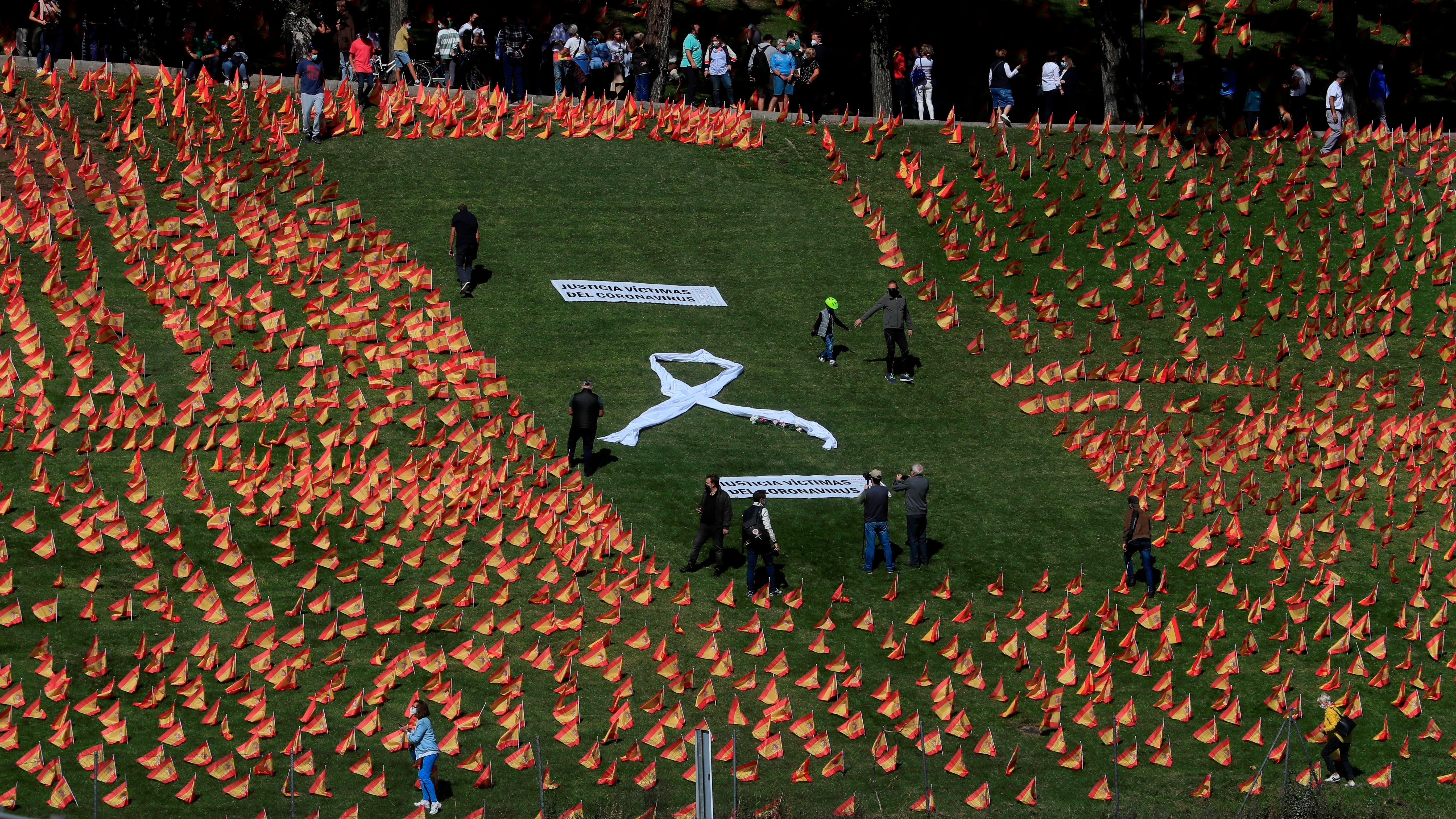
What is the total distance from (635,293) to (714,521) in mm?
10626

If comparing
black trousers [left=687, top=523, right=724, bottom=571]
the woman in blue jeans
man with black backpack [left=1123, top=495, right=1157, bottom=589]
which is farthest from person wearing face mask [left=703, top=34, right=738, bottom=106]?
the woman in blue jeans

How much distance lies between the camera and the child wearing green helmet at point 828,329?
111 feet

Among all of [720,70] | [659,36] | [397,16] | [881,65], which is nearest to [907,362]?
[720,70]

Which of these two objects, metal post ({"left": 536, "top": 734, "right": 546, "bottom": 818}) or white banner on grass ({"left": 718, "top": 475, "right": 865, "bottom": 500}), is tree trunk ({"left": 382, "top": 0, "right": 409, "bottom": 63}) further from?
metal post ({"left": 536, "top": 734, "right": 546, "bottom": 818})

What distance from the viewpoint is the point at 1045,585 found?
26609 millimetres

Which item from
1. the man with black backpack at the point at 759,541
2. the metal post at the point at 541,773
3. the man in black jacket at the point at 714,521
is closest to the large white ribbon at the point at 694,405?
the man in black jacket at the point at 714,521

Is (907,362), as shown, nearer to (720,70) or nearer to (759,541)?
(759,541)

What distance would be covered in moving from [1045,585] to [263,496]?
11465 millimetres

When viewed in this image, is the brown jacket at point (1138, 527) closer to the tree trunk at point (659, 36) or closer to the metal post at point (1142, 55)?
the metal post at point (1142, 55)

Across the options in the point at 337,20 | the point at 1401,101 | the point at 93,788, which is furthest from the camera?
the point at 1401,101

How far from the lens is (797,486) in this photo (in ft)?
96.9

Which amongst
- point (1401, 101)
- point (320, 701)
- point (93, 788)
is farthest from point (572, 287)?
point (1401, 101)

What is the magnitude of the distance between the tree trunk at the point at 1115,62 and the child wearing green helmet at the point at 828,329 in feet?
44.4

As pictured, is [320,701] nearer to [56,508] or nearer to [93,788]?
[93,788]
